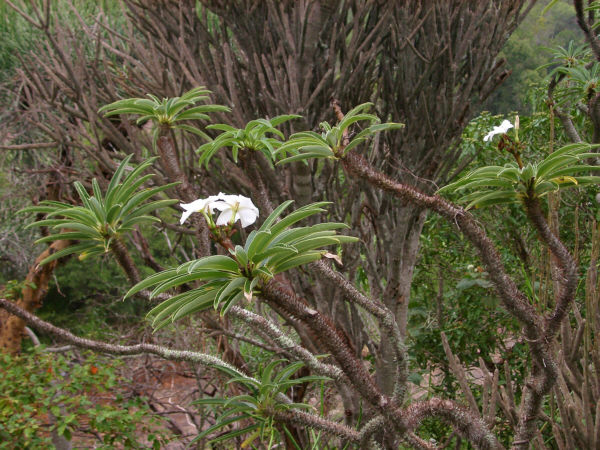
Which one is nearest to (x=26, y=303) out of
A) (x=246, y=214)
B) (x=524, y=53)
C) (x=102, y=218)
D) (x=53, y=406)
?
(x=53, y=406)

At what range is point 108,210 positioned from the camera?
1526 mm

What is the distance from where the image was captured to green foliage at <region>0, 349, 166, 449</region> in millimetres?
3027

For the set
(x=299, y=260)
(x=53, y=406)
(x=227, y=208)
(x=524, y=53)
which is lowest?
(x=524, y=53)

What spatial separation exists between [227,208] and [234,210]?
0.02 metres

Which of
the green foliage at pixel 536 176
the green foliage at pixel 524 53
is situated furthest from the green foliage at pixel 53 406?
the green foliage at pixel 524 53

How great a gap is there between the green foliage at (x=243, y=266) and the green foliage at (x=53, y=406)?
7.22ft

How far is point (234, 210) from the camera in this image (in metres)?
1.24

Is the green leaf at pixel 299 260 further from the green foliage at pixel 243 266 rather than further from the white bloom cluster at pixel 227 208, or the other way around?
the white bloom cluster at pixel 227 208

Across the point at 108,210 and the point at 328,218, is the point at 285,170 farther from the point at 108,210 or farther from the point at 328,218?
the point at 108,210

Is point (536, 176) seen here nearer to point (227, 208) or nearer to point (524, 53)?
point (227, 208)

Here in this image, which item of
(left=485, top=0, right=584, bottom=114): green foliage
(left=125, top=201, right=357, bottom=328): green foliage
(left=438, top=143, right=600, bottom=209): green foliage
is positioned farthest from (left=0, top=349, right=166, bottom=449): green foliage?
(left=485, top=0, right=584, bottom=114): green foliage

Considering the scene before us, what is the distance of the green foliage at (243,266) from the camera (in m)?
1.07

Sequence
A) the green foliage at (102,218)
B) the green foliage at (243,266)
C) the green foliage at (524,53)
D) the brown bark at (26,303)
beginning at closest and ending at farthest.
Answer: the green foliage at (243,266), the green foliage at (102,218), the brown bark at (26,303), the green foliage at (524,53)

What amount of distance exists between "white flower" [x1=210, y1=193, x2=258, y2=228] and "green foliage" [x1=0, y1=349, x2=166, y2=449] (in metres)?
2.23
